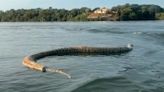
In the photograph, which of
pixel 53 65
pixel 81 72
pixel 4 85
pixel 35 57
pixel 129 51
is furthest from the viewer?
pixel 129 51

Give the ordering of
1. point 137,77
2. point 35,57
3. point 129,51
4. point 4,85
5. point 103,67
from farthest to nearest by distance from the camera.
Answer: point 129,51
point 35,57
point 103,67
point 137,77
point 4,85

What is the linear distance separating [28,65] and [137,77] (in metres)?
8.16

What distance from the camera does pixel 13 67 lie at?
25688 mm

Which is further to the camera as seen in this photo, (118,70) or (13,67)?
(13,67)

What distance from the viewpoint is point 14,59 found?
99.1ft

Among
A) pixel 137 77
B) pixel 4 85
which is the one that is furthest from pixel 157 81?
pixel 4 85

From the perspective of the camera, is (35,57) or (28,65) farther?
(35,57)

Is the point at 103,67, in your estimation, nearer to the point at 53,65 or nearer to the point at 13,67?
the point at 53,65

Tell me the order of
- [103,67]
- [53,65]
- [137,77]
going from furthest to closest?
[53,65]
[103,67]
[137,77]

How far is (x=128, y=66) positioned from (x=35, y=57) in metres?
7.89

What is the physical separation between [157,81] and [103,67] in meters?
6.06

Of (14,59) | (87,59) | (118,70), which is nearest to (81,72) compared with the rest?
(118,70)

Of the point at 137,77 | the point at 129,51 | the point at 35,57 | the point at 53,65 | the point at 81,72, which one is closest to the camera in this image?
the point at 137,77

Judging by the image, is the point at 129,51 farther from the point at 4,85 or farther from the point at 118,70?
the point at 4,85
